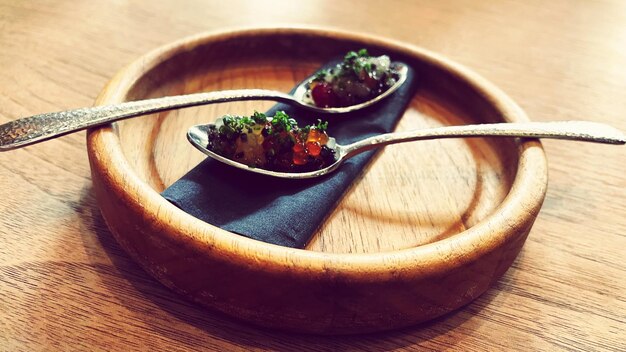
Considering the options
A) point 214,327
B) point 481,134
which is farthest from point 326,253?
point 481,134

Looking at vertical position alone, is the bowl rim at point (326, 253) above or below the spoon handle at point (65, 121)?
below

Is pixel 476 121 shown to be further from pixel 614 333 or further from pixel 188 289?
pixel 188 289

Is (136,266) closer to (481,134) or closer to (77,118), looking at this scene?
(77,118)

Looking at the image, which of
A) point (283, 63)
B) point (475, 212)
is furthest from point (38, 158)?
point (475, 212)

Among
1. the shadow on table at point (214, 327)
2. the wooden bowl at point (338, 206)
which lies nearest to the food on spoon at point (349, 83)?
the wooden bowl at point (338, 206)

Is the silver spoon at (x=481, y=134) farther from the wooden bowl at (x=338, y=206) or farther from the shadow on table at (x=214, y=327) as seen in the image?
the shadow on table at (x=214, y=327)

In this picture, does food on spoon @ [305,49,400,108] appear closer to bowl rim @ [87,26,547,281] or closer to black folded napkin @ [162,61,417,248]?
black folded napkin @ [162,61,417,248]
